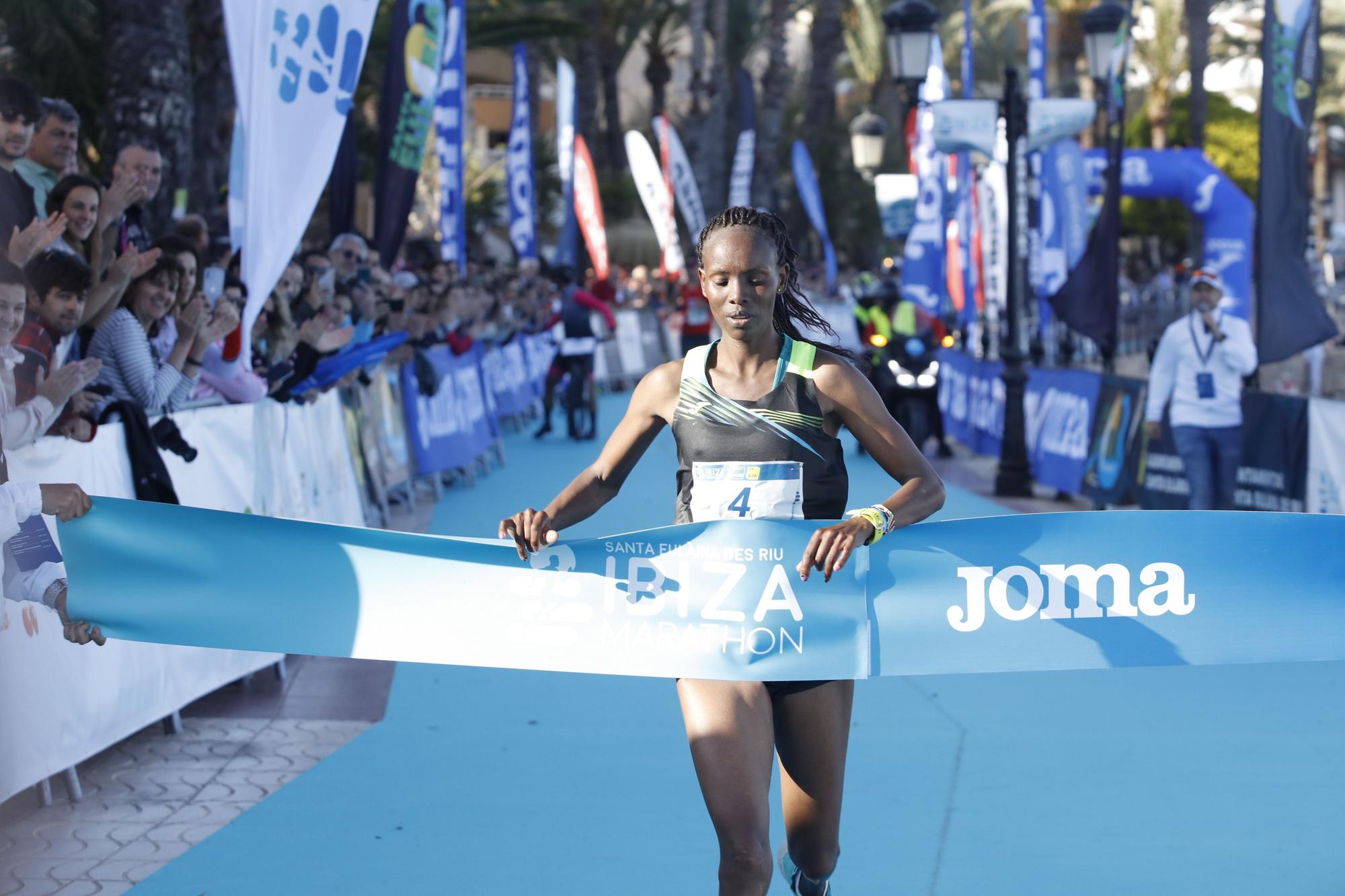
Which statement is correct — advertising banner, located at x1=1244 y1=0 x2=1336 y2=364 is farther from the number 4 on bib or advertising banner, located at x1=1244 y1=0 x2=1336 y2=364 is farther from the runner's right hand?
the runner's right hand

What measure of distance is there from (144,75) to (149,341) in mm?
5990

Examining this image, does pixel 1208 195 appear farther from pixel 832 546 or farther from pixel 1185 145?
pixel 1185 145

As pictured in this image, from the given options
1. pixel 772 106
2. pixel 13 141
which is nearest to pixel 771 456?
pixel 13 141

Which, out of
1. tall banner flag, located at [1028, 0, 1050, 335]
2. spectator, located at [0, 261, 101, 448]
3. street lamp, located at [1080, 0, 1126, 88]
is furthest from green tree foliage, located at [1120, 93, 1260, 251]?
spectator, located at [0, 261, 101, 448]

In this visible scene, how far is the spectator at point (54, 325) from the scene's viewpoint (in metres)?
5.77

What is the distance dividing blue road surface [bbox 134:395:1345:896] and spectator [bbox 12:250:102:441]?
5.24ft

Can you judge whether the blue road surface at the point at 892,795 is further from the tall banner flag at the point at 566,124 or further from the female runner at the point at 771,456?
the tall banner flag at the point at 566,124

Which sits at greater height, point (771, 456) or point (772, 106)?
point (772, 106)

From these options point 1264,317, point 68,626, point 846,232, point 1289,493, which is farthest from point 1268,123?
point 846,232

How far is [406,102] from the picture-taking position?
12570 mm

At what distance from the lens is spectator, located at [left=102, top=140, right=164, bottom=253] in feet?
24.0

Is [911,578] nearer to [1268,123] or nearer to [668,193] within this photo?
[1268,123]

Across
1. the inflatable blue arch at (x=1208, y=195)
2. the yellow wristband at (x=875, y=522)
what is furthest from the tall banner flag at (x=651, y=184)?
the yellow wristband at (x=875, y=522)

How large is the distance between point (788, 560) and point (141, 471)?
355cm
